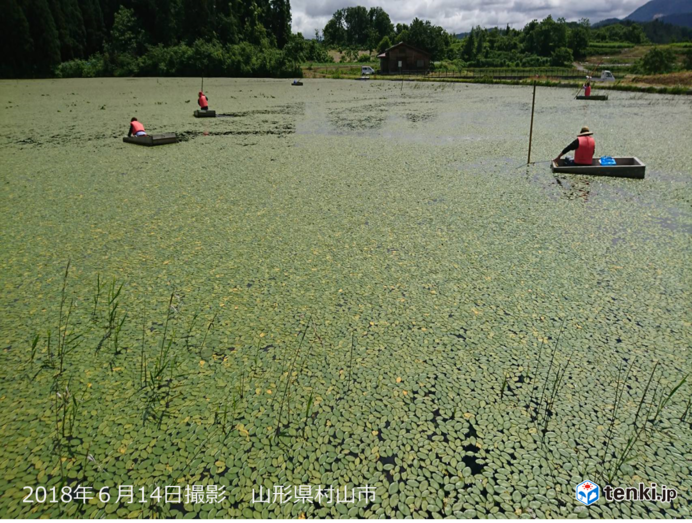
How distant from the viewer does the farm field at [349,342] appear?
1.76 meters

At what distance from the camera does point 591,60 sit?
5919cm

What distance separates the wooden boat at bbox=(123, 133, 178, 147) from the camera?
790 cm

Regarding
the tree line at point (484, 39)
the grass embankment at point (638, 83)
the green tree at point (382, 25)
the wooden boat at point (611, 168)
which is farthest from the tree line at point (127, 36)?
the green tree at point (382, 25)

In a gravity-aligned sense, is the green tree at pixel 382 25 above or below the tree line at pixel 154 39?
above

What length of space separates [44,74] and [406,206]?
112ft

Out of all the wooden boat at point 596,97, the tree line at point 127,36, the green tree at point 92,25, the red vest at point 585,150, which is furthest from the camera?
the green tree at point 92,25

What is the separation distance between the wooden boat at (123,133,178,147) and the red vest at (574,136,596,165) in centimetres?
688

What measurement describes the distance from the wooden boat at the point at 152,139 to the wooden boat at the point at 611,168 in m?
6.61

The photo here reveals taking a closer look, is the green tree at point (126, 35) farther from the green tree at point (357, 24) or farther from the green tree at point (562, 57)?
the green tree at point (357, 24)

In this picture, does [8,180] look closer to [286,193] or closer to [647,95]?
[286,193]

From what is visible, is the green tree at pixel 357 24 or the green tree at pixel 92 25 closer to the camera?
the green tree at pixel 92 25

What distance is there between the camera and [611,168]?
230 inches

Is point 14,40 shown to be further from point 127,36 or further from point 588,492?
point 588,492

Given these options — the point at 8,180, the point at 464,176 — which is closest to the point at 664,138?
the point at 464,176
